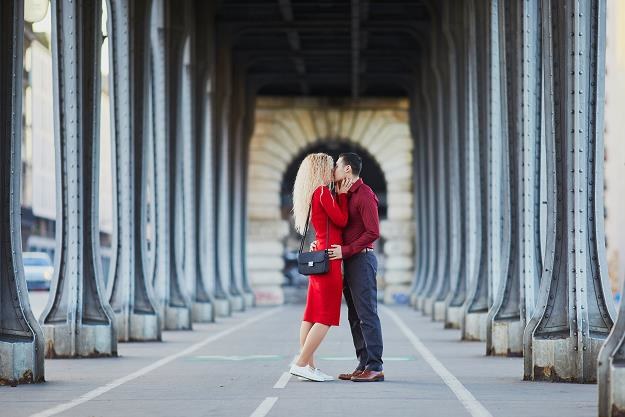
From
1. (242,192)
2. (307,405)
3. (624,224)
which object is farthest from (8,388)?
(624,224)

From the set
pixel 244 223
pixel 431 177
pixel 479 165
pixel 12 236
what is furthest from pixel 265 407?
pixel 244 223

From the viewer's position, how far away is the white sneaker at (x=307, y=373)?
1485 cm

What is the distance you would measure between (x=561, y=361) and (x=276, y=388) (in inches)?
112

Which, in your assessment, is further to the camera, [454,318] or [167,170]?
[454,318]

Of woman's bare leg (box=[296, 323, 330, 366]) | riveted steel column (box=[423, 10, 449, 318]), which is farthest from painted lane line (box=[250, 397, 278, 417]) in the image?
riveted steel column (box=[423, 10, 449, 318])

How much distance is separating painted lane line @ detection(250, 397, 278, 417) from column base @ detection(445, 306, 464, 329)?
17.9 m

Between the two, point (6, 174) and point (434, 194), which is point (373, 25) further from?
point (6, 174)

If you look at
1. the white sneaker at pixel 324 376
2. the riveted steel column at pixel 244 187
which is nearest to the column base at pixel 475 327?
the white sneaker at pixel 324 376

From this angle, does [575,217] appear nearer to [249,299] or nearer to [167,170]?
[167,170]

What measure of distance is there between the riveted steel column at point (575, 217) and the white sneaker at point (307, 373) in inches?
83.5

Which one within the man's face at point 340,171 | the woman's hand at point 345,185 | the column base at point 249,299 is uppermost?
the man's face at point 340,171

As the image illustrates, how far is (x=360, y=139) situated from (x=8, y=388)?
138ft

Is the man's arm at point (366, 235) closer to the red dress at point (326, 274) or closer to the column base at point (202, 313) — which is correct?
the red dress at point (326, 274)

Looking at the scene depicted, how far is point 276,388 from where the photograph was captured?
14094 mm
